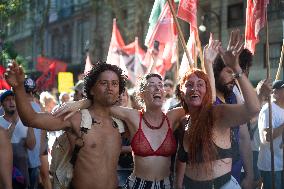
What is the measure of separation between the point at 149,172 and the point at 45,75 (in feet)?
45.0

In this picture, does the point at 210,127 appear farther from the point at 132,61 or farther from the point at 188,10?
the point at 132,61

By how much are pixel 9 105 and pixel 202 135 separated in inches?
125

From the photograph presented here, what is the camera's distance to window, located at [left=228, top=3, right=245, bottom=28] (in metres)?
24.9

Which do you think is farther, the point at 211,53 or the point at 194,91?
the point at 211,53

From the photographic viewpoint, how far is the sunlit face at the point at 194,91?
4.43 meters

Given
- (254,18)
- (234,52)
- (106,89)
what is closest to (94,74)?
(106,89)

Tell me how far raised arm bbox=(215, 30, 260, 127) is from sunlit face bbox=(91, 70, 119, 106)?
0.87 meters

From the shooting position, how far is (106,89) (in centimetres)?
456

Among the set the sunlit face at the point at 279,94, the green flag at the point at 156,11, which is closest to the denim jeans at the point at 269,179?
the sunlit face at the point at 279,94

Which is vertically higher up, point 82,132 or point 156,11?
point 156,11

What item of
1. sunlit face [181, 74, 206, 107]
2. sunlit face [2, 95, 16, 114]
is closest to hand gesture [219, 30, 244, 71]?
sunlit face [181, 74, 206, 107]

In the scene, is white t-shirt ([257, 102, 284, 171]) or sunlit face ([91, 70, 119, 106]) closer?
sunlit face ([91, 70, 119, 106])

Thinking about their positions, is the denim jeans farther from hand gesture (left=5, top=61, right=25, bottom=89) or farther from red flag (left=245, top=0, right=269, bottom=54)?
hand gesture (left=5, top=61, right=25, bottom=89)

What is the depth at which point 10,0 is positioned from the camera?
11.2 meters
